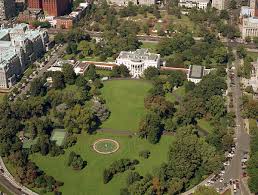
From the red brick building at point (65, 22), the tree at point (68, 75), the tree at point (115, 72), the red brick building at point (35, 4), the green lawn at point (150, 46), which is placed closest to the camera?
the tree at point (68, 75)

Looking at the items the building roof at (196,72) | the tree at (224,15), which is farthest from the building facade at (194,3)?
the building roof at (196,72)

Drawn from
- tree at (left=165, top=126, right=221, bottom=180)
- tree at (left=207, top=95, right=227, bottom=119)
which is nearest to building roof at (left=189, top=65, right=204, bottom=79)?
tree at (left=207, top=95, right=227, bottom=119)

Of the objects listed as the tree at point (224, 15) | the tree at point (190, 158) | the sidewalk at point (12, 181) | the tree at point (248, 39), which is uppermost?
the tree at point (224, 15)

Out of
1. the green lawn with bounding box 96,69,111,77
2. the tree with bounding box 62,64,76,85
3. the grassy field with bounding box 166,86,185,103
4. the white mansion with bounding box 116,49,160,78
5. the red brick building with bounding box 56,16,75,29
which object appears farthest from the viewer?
the red brick building with bounding box 56,16,75,29

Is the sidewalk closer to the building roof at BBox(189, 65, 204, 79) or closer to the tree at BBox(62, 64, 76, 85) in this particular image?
the tree at BBox(62, 64, 76, 85)

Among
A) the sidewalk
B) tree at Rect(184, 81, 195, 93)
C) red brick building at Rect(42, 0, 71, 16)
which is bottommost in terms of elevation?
the sidewalk

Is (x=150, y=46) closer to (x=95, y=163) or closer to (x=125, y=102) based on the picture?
(x=125, y=102)

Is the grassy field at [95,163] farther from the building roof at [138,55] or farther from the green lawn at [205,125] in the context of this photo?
the building roof at [138,55]
